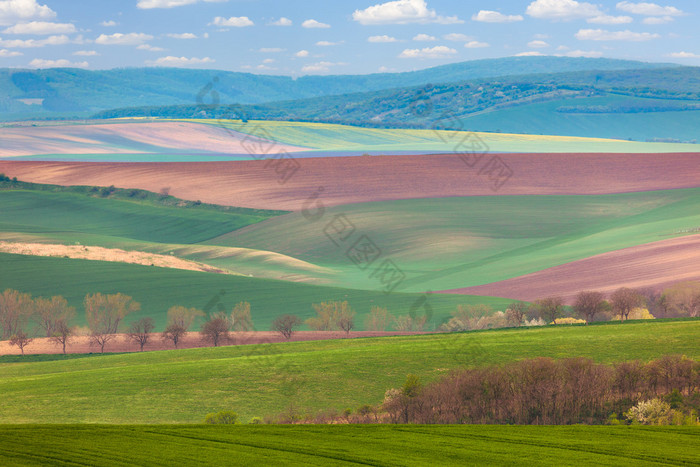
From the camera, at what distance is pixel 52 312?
58781 millimetres

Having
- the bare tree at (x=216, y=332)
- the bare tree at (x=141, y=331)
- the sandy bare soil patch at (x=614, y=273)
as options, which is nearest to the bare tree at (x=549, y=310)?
the sandy bare soil patch at (x=614, y=273)

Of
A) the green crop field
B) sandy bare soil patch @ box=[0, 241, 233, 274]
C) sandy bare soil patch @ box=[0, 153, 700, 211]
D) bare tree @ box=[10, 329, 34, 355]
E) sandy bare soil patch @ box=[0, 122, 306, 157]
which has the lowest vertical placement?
bare tree @ box=[10, 329, 34, 355]

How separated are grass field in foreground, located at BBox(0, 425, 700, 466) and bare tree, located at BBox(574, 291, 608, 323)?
87.0ft

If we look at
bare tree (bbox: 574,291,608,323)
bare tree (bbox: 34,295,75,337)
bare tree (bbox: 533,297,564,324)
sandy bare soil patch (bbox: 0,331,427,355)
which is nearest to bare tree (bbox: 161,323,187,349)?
sandy bare soil patch (bbox: 0,331,427,355)

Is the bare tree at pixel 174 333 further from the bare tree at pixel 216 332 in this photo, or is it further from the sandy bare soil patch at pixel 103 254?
the sandy bare soil patch at pixel 103 254

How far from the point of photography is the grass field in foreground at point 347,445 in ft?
70.3

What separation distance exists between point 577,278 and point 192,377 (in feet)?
115

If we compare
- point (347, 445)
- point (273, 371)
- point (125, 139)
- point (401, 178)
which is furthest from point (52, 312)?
point (125, 139)

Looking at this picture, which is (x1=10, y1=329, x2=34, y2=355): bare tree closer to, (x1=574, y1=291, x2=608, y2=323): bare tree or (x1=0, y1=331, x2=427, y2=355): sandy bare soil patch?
(x1=0, y1=331, x2=427, y2=355): sandy bare soil patch

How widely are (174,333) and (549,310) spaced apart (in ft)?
82.8

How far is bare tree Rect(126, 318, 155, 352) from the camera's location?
52.1 m

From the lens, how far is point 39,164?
417ft

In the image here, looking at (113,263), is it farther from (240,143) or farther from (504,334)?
(240,143)

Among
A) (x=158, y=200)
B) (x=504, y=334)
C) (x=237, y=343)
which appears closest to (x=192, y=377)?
(x=237, y=343)
